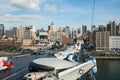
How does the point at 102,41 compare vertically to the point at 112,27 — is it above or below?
below

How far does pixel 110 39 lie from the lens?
11844 centimetres

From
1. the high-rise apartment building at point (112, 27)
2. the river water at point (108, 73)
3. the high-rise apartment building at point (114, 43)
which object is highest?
the high-rise apartment building at point (112, 27)

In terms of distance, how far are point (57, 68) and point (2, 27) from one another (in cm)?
17457

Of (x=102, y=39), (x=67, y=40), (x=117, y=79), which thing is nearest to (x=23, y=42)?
(x=67, y=40)

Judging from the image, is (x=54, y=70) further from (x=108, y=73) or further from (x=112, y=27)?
(x=112, y=27)

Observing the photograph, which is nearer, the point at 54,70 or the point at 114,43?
the point at 54,70

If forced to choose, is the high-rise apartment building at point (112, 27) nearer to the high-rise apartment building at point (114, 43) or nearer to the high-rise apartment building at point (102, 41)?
the high-rise apartment building at point (114, 43)

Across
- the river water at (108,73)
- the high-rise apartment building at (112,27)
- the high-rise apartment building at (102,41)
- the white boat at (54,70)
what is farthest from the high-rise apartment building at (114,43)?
the white boat at (54,70)

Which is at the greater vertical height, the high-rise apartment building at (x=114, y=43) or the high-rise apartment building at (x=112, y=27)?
the high-rise apartment building at (x=112, y=27)

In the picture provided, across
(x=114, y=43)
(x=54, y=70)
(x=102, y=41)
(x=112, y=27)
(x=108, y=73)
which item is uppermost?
(x=112, y=27)

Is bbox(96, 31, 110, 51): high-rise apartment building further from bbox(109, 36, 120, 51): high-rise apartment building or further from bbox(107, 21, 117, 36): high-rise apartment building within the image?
bbox(107, 21, 117, 36): high-rise apartment building

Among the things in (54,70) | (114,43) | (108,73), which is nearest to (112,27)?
(114,43)

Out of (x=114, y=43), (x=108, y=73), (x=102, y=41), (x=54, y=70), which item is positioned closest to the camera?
(x=54, y=70)

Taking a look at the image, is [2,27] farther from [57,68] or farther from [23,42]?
[57,68]
